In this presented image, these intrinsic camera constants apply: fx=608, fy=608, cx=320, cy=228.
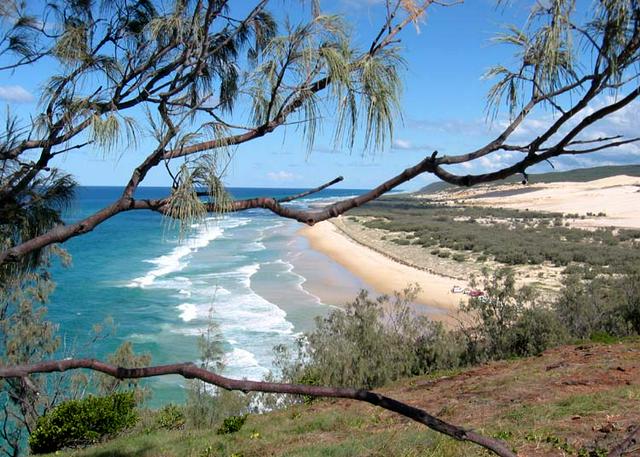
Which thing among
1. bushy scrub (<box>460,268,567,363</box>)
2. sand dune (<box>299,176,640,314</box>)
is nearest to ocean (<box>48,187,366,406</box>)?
sand dune (<box>299,176,640,314</box>)

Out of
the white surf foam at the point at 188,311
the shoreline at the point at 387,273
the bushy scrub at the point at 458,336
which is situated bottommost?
the white surf foam at the point at 188,311

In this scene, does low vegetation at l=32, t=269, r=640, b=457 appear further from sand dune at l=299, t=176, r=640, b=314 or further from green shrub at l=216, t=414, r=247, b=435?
sand dune at l=299, t=176, r=640, b=314

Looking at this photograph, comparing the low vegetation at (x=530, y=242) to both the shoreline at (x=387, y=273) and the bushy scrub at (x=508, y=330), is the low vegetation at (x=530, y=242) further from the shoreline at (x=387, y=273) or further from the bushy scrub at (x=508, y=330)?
the bushy scrub at (x=508, y=330)

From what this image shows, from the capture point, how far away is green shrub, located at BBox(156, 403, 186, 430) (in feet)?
28.2

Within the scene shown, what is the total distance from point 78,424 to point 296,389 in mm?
6982

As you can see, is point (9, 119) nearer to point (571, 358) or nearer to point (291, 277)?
point (571, 358)

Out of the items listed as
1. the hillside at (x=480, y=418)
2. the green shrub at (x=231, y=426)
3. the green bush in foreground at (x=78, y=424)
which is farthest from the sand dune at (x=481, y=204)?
the green bush in foreground at (x=78, y=424)

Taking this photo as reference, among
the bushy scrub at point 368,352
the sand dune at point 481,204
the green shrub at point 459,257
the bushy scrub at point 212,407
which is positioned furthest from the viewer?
the green shrub at point 459,257

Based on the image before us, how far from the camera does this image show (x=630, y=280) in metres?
9.91

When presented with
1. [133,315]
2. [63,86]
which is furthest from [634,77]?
[133,315]

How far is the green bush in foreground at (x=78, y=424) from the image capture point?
24.9ft

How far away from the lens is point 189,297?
862 inches

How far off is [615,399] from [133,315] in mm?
16859

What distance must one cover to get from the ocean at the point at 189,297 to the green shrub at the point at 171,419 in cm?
279
